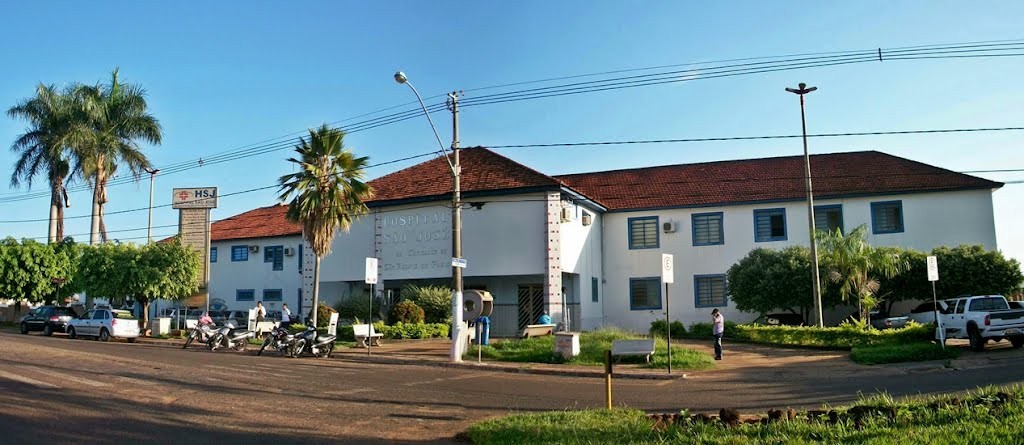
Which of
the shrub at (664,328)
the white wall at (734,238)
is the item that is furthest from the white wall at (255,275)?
the shrub at (664,328)

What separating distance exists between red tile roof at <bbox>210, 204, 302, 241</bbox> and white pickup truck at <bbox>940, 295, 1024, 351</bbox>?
34.3 meters

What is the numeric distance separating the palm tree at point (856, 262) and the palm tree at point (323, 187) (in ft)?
59.3

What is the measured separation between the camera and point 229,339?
27859 mm

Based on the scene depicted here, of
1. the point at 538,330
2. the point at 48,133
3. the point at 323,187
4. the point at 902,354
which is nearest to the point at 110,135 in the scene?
the point at 48,133

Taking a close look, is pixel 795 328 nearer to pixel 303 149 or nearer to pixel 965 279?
pixel 965 279

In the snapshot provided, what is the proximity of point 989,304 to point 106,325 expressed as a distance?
108ft

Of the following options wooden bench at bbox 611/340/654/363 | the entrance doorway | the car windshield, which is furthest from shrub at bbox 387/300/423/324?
the car windshield

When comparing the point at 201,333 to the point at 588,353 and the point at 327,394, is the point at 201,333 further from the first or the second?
the point at 327,394

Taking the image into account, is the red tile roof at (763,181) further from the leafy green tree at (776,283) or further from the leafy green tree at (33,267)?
the leafy green tree at (33,267)

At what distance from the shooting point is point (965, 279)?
30266mm

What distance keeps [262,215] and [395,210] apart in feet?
67.4

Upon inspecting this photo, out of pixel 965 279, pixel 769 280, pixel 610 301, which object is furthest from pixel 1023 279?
pixel 610 301

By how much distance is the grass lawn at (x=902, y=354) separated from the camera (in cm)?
2053

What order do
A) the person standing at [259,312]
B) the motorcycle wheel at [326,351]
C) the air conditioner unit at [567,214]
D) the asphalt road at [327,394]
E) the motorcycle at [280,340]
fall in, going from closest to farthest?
1. the asphalt road at [327,394]
2. the motorcycle at [280,340]
3. the motorcycle wheel at [326,351]
4. the air conditioner unit at [567,214]
5. the person standing at [259,312]
